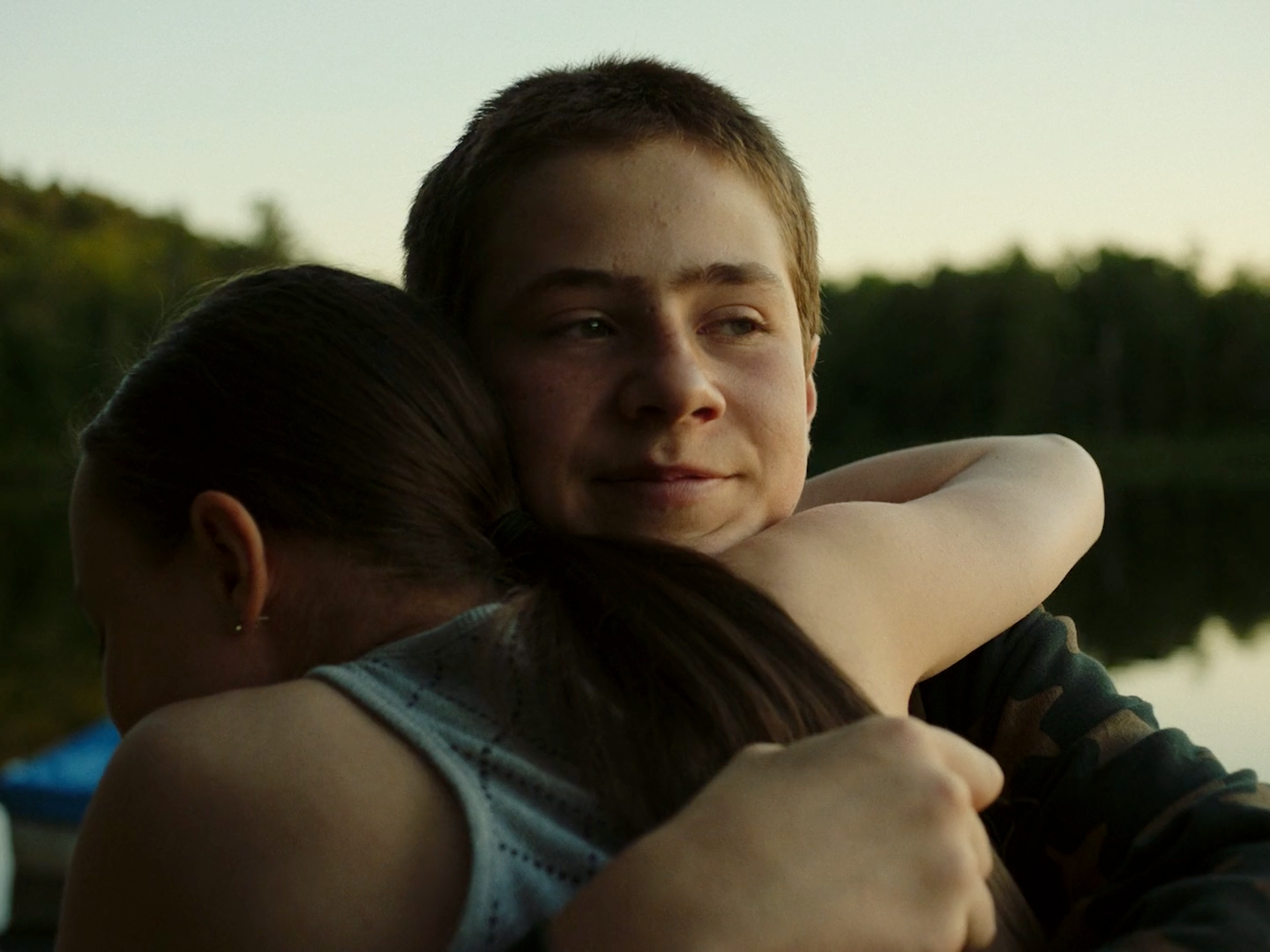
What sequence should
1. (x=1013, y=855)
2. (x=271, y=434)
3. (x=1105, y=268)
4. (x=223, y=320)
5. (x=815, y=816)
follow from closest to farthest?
(x=815, y=816) → (x=271, y=434) → (x=223, y=320) → (x=1013, y=855) → (x=1105, y=268)

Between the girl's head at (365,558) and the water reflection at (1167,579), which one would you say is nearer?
the girl's head at (365,558)

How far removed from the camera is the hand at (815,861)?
80cm

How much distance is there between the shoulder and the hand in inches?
5.4

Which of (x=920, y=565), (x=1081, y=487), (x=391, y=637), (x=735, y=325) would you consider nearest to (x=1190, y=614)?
(x=1081, y=487)

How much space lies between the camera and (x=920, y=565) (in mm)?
1340

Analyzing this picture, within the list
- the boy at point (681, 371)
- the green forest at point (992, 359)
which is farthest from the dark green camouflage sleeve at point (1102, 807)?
the green forest at point (992, 359)

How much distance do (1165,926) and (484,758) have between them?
0.49 metres

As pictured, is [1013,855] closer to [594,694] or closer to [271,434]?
[594,694]

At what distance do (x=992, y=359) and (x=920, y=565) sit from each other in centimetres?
3810

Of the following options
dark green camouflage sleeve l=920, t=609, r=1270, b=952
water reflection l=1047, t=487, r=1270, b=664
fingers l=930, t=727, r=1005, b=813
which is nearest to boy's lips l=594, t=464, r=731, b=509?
dark green camouflage sleeve l=920, t=609, r=1270, b=952

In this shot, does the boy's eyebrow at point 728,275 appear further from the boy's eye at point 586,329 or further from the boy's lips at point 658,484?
the boy's lips at point 658,484

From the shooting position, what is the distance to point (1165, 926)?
37.5 inches

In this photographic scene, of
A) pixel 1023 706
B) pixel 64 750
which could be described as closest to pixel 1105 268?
pixel 64 750

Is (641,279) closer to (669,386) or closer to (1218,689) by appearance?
(669,386)
